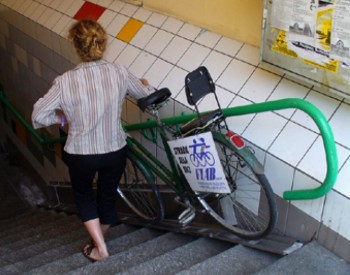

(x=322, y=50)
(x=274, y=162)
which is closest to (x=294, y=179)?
(x=274, y=162)

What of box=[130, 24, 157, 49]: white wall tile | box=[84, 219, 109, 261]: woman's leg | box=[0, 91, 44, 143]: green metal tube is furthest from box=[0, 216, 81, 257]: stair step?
box=[130, 24, 157, 49]: white wall tile

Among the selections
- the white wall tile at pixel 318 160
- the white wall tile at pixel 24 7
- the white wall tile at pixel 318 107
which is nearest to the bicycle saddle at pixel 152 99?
the white wall tile at pixel 318 107

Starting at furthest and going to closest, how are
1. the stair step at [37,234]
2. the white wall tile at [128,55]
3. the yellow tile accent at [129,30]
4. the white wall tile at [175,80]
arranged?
the yellow tile accent at [129,30] → the white wall tile at [128,55] → the stair step at [37,234] → the white wall tile at [175,80]

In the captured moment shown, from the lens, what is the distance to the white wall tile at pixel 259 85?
253 cm

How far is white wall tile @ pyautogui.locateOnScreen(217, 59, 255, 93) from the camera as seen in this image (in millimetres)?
2678

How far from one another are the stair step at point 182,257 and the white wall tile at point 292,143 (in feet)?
2.15

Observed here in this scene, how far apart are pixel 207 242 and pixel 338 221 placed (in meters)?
0.81

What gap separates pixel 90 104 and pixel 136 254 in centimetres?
94

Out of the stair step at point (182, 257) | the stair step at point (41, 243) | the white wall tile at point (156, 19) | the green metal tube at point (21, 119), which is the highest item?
the white wall tile at point (156, 19)

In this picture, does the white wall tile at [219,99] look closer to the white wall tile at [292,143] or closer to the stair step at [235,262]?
the white wall tile at [292,143]

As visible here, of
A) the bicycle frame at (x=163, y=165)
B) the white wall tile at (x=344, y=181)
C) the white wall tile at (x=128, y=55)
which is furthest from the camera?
the white wall tile at (x=128, y=55)

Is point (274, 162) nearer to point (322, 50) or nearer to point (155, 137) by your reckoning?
point (322, 50)

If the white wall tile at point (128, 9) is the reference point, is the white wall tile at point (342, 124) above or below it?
below

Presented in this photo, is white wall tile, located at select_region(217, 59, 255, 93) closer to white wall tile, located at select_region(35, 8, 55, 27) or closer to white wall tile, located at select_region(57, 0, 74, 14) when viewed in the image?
white wall tile, located at select_region(57, 0, 74, 14)
